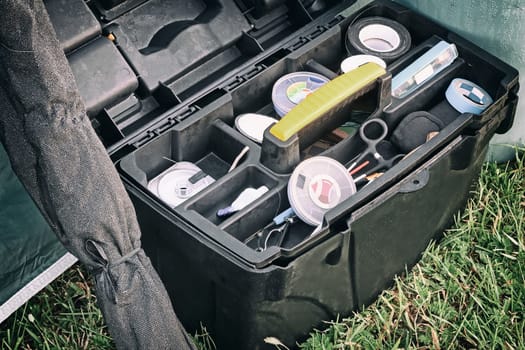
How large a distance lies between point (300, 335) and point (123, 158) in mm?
543

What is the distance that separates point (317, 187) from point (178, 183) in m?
0.30

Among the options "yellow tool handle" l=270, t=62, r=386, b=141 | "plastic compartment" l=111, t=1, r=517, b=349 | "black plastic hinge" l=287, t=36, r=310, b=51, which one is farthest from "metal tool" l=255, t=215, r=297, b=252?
"black plastic hinge" l=287, t=36, r=310, b=51

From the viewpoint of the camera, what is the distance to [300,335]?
5.86 ft

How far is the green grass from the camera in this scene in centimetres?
183

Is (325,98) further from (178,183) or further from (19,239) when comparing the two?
(19,239)

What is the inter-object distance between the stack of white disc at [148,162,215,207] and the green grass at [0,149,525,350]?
1.08 ft

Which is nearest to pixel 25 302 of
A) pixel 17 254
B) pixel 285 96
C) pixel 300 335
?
pixel 17 254

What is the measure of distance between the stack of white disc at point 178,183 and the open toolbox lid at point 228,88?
0.09 ft

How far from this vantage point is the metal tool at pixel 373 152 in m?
1.79

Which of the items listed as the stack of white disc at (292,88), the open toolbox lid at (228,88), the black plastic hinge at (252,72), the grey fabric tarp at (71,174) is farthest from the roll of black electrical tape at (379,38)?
the grey fabric tarp at (71,174)

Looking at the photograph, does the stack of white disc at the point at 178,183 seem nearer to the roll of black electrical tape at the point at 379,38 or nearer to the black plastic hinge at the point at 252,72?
the black plastic hinge at the point at 252,72

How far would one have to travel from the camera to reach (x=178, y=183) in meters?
1.76

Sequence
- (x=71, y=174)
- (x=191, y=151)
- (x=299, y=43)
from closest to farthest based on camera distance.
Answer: (x=71, y=174), (x=191, y=151), (x=299, y=43)

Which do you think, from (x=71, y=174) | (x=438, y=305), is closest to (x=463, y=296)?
(x=438, y=305)
